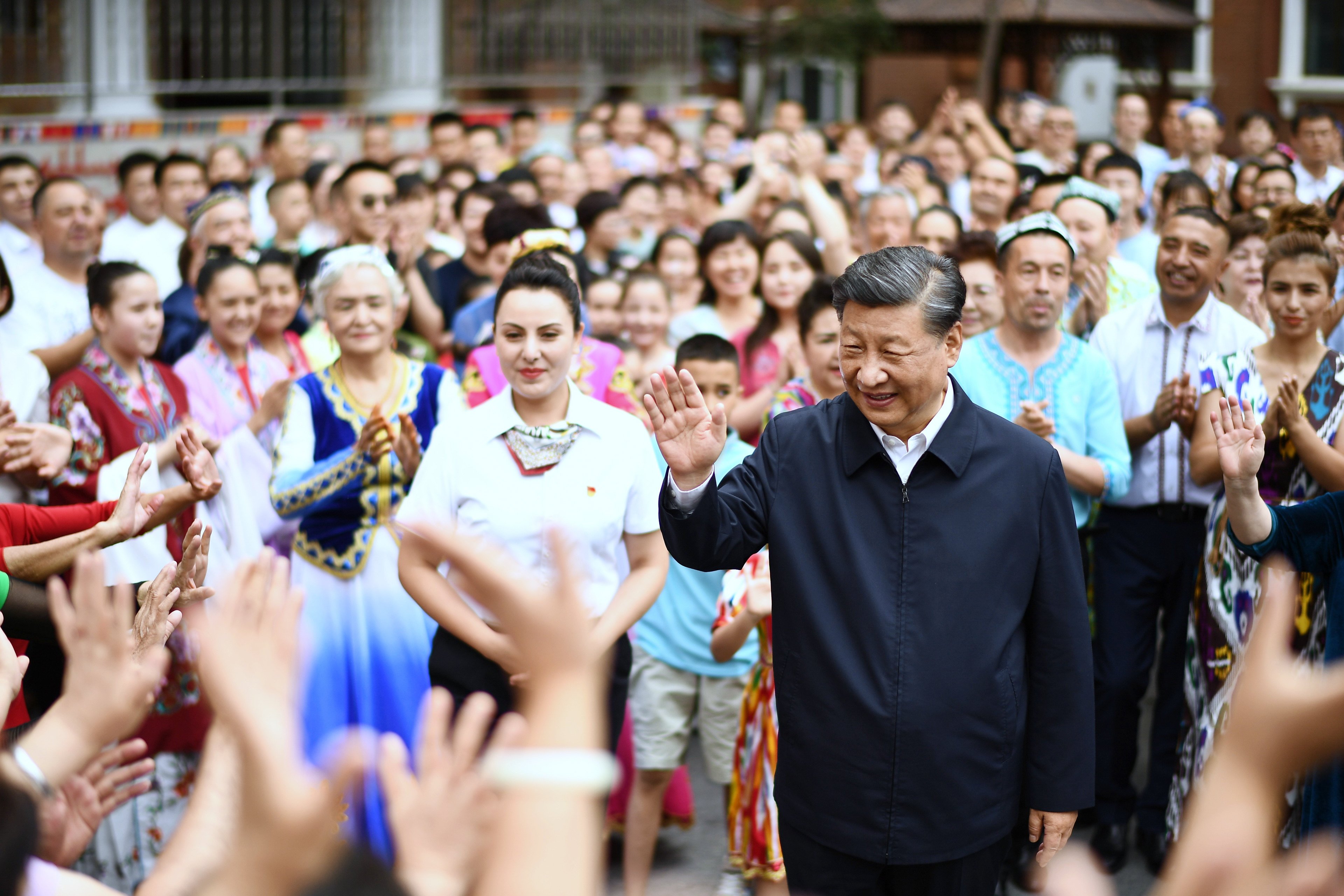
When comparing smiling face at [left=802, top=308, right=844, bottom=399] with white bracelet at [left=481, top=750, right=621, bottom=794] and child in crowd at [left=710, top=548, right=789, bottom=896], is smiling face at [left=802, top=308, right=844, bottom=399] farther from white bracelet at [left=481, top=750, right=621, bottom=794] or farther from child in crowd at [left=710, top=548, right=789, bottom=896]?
white bracelet at [left=481, top=750, right=621, bottom=794]

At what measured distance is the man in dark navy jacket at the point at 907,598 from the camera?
262 centimetres

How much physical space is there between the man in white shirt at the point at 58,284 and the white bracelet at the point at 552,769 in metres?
4.34

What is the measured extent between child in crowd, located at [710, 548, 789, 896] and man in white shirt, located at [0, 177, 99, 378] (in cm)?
286

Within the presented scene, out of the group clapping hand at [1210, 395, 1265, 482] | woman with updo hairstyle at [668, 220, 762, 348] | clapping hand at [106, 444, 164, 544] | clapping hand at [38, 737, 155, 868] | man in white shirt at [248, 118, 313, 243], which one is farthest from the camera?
man in white shirt at [248, 118, 313, 243]

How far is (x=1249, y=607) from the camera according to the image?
12.4 ft

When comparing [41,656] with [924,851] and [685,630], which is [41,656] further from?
[924,851]

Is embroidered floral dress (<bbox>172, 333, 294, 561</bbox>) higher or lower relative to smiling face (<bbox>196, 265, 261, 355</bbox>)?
lower

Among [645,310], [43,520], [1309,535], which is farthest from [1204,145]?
[43,520]

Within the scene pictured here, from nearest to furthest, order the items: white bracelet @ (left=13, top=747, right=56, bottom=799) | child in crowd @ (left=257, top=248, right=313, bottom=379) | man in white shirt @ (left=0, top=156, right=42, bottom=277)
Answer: white bracelet @ (left=13, top=747, right=56, bottom=799)
child in crowd @ (left=257, top=248, right=313, bottom=379)
man in white shirt @ (left=0, top=156, right=42, bottom=277)

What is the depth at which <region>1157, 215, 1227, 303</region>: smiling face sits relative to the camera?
14.5ft

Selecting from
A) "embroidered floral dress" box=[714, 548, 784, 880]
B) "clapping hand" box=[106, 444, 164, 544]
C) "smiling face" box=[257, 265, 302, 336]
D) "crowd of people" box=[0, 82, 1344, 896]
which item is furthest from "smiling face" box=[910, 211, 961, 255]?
"clapping hand" box=[106, 444, 164, 544]

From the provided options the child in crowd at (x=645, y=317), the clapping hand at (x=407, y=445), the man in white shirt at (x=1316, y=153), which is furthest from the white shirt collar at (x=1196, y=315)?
the man in white shirt at (x=1316, y=153)

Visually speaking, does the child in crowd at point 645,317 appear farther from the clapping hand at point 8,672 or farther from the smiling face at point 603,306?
the clapping hand at point 8,672

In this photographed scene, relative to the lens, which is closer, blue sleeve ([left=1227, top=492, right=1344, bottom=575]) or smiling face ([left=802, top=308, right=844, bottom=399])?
blue sleeve ([left=1227, top=492, right=1344, bottom=575])
